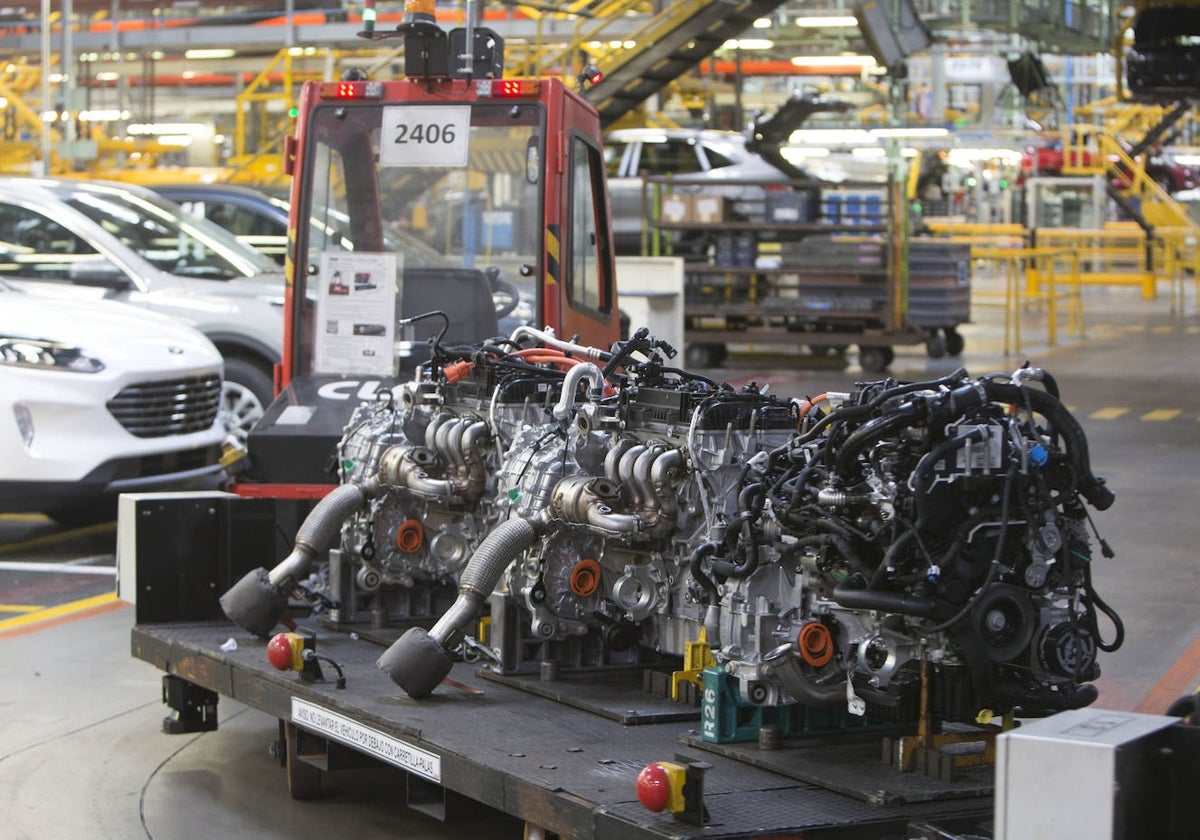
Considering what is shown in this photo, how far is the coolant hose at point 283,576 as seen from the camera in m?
5.80

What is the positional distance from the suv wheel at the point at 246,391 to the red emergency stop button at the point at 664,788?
7.56m

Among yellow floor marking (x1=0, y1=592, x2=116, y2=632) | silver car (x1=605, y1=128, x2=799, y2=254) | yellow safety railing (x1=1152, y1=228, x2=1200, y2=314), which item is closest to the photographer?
yellow floor marking (x1=0, y1=592, x2=116, y2=632)

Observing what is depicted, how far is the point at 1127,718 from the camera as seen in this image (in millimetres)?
3219

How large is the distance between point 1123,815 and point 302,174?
5307mm

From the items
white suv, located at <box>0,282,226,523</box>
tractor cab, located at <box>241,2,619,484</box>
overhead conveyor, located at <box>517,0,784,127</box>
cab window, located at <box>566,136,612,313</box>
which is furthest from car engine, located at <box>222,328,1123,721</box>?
overhead conveyor, located at <box>517,0,784,127</box>

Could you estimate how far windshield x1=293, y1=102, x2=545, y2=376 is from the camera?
733cm

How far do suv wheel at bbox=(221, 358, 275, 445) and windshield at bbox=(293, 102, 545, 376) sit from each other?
11.8 ft

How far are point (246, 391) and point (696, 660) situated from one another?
6683mm

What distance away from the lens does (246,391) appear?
1111 centimetres

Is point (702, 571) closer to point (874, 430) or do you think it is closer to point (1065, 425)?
point (874, 430)

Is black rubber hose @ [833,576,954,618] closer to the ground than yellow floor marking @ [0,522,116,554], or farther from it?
farther from it

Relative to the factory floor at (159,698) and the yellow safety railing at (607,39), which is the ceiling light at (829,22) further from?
the factory floor at (159,698)

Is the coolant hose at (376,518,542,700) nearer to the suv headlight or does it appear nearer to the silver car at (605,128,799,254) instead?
the suv headlight

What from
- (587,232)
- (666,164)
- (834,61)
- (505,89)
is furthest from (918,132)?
(505,89)
